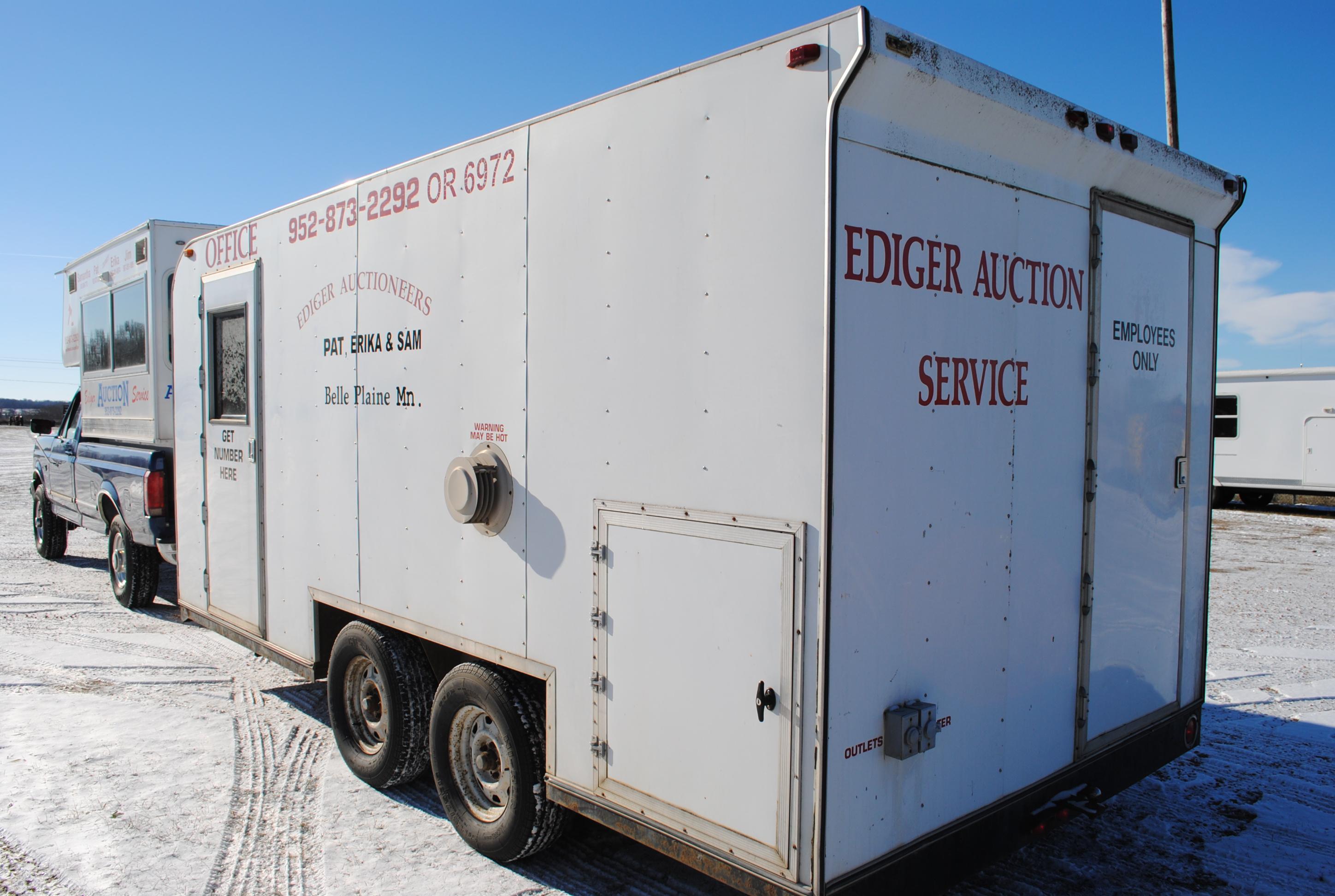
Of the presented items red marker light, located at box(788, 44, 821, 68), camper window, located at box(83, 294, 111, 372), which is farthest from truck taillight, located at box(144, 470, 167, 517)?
red marker light, located at box(788, 44, 821, 68)

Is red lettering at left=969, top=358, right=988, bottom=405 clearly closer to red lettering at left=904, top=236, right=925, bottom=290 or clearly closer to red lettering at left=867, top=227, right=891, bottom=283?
red lettering at left=904, top=236, right=925, bottom=290

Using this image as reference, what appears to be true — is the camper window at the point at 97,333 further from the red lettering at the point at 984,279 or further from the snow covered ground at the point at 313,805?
the red lettering at the point at 984,279

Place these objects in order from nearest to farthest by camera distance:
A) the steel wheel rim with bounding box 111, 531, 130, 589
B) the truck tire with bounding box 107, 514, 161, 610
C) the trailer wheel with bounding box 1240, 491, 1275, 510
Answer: the truck tire with bounding box 107, 514, 161, 610, the steel wheel rim with bounding box 111, 531, 130, 589, the trailer wheel with bounding box 1240, 491, 1275, 510

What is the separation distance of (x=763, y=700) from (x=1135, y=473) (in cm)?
201

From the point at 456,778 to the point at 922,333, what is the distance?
8.72 feet

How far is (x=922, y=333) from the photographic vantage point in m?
2.76

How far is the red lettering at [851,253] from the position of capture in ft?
8.29

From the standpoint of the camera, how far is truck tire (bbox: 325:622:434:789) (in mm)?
4180

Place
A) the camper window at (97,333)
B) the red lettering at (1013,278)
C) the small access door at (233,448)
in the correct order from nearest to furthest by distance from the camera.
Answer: the red lettering at (1013,278) < the small access door at (233,448) < the camper window at (97,333)

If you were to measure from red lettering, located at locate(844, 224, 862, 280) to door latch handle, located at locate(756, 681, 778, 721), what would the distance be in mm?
1166

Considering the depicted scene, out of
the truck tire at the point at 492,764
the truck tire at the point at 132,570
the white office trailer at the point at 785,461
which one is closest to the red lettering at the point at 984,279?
the white office trailer at the point at 785,461

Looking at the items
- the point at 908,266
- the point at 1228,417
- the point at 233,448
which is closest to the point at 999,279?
the point at 908,266

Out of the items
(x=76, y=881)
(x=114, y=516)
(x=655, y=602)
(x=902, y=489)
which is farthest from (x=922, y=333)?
(x=114, y=516)

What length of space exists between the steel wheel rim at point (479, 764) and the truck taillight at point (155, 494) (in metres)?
4.31
